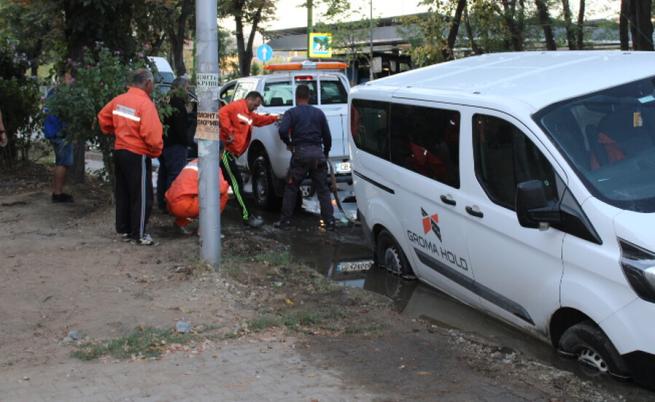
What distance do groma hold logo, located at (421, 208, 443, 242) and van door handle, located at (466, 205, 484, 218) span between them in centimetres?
53

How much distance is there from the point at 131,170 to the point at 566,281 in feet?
15.0

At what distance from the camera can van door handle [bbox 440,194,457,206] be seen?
5763mm

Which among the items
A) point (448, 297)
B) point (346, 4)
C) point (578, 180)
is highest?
point (346, 4)

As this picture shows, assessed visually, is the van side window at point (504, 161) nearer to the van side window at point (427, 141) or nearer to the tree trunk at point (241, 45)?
the van side window at point (427, 141)

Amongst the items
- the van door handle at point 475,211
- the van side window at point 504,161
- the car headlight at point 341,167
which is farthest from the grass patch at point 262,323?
the car headlight at point 341,167

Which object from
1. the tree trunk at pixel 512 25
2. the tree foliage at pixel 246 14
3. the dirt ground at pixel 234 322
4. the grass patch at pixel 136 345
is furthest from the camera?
the tree foliage at pixel 246 14

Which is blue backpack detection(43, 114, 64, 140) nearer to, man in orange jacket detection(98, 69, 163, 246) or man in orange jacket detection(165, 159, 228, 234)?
man in orange jacket detection(98, 69, 163, 246)

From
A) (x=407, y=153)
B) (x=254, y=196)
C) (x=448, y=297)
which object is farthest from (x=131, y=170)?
(x=254, y=196)

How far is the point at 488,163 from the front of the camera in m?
5.46

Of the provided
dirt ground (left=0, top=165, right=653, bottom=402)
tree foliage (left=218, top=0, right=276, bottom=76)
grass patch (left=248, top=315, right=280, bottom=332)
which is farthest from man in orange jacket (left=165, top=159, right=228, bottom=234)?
tree foliage (left=218, top=0, right=276, bottom=76)

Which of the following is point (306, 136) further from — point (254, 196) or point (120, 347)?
point (120, 347)

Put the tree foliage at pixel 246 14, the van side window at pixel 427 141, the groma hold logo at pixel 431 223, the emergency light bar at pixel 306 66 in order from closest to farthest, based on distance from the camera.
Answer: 1. the van side window at pixel 427 141
2. the groma hold logo at pixel 431 223
3. the emergency light bar at pixel 306 66
4. the tree foliage at pixel 246 14

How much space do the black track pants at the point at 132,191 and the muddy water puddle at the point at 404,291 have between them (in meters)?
1.70

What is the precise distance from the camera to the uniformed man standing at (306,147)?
9.52 metres
